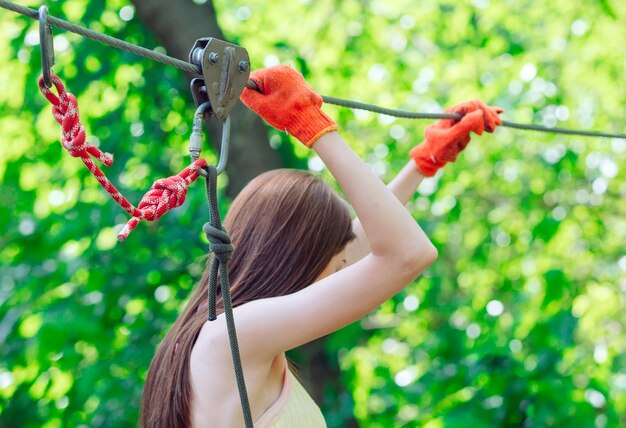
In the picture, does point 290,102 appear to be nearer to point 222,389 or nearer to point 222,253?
point 222,253

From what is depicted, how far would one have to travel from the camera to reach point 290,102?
1424mm

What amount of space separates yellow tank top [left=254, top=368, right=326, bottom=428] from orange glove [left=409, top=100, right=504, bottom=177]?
70 centimetres

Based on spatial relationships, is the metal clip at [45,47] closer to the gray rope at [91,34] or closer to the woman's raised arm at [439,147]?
the gray rope at [91,34]

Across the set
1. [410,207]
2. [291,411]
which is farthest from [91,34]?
[410,207]

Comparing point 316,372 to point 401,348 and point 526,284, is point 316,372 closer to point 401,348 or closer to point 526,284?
point 526,284

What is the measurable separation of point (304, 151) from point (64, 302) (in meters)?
1.10

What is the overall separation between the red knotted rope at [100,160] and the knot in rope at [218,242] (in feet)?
0.25

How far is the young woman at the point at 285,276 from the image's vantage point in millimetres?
1421

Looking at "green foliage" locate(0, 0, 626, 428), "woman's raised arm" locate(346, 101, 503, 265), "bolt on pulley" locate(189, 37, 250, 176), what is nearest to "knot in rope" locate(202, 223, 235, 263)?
"bolt on pulley" locate(189, 37, 250, 176)

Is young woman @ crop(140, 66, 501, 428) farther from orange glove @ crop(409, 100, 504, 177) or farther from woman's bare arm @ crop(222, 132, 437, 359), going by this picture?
orange glove @ crop(409, 100, 504, 177)

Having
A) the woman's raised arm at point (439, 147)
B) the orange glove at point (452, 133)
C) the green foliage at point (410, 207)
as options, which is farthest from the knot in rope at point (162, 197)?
the green foliage at point (410, 207)

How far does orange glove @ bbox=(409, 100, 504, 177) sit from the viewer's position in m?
1.98

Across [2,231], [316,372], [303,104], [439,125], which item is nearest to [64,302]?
[2,231]

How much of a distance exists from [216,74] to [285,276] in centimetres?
48
